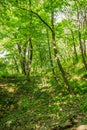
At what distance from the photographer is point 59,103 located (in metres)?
13.8

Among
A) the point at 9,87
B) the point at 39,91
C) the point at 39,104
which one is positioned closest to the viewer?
the point at 39,104

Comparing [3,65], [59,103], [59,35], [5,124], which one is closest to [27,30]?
[3,65]

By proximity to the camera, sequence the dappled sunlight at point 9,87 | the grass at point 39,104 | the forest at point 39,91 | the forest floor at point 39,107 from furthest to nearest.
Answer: the dappled sunlight at point 9,87 < the grass at point 39,104 < the forest at point 39,91 < the forest floor at point 39,107

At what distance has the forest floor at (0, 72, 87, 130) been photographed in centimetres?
1059

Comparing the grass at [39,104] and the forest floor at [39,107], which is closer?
the forest floor at [39,107]

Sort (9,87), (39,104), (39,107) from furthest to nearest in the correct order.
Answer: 1. (9,87)
2. (39,104)
3. (39,107)

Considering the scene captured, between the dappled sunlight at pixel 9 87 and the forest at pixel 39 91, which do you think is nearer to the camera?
the forest at pixel 39 91

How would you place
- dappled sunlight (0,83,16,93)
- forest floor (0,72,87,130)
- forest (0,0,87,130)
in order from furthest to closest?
1. dappled sunlight (0,83,16,93)
2. forest (0,0,87,130)
3. forest floor (0,72,87,130)

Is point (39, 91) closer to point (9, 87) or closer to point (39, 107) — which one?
point (9, 87)

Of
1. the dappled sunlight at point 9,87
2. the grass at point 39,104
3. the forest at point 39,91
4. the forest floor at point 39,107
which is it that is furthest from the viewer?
the dappled sunlight at point 9,87

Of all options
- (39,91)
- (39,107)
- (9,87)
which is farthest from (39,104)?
(9,87)

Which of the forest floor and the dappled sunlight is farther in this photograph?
the dappled sunlight

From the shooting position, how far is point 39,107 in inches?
551

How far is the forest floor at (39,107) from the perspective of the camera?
417 inches
